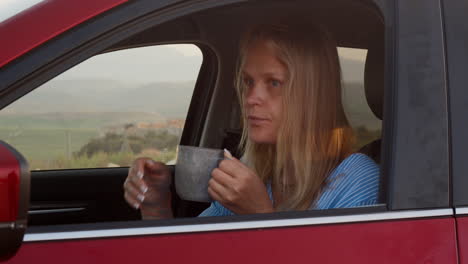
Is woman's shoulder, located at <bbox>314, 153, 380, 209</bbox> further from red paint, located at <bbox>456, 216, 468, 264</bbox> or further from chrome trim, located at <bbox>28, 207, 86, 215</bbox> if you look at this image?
chrome trim, located at <bbox>28, 207, 86, 215</bbox>

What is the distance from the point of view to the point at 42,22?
1.51 metres

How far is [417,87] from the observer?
163 cm

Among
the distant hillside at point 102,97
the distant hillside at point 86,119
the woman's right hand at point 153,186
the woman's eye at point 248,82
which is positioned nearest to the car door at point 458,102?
the woman's eye at point 248,82

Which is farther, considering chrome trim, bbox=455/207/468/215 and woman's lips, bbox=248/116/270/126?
woman's lips, bbox=248/116/270/126

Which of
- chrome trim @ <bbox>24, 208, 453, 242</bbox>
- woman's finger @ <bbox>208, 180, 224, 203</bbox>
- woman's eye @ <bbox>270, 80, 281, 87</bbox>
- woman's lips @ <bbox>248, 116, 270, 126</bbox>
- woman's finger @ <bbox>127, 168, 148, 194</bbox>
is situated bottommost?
chrome trim @ <bbox>24, 208, 453, 242</bbox>

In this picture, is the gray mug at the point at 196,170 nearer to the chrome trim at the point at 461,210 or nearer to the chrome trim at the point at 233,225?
the chrome trim at the point at 233,225

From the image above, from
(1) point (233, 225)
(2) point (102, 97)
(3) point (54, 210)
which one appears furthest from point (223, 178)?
(2) point (102, 97)

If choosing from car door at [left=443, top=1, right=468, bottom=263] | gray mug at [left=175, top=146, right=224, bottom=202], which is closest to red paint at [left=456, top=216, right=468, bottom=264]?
car door at [left=443, top=1, right=468, bottom=263]

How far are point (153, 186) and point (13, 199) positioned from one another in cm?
104

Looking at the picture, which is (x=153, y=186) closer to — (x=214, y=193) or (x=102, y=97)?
(x=214, y=193)

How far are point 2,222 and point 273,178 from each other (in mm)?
995

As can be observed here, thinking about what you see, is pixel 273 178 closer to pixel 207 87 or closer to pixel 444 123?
pixel 444 123

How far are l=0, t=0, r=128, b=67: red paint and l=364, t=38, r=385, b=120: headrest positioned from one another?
2.46ft

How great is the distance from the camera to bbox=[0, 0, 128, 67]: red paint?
148 cm
